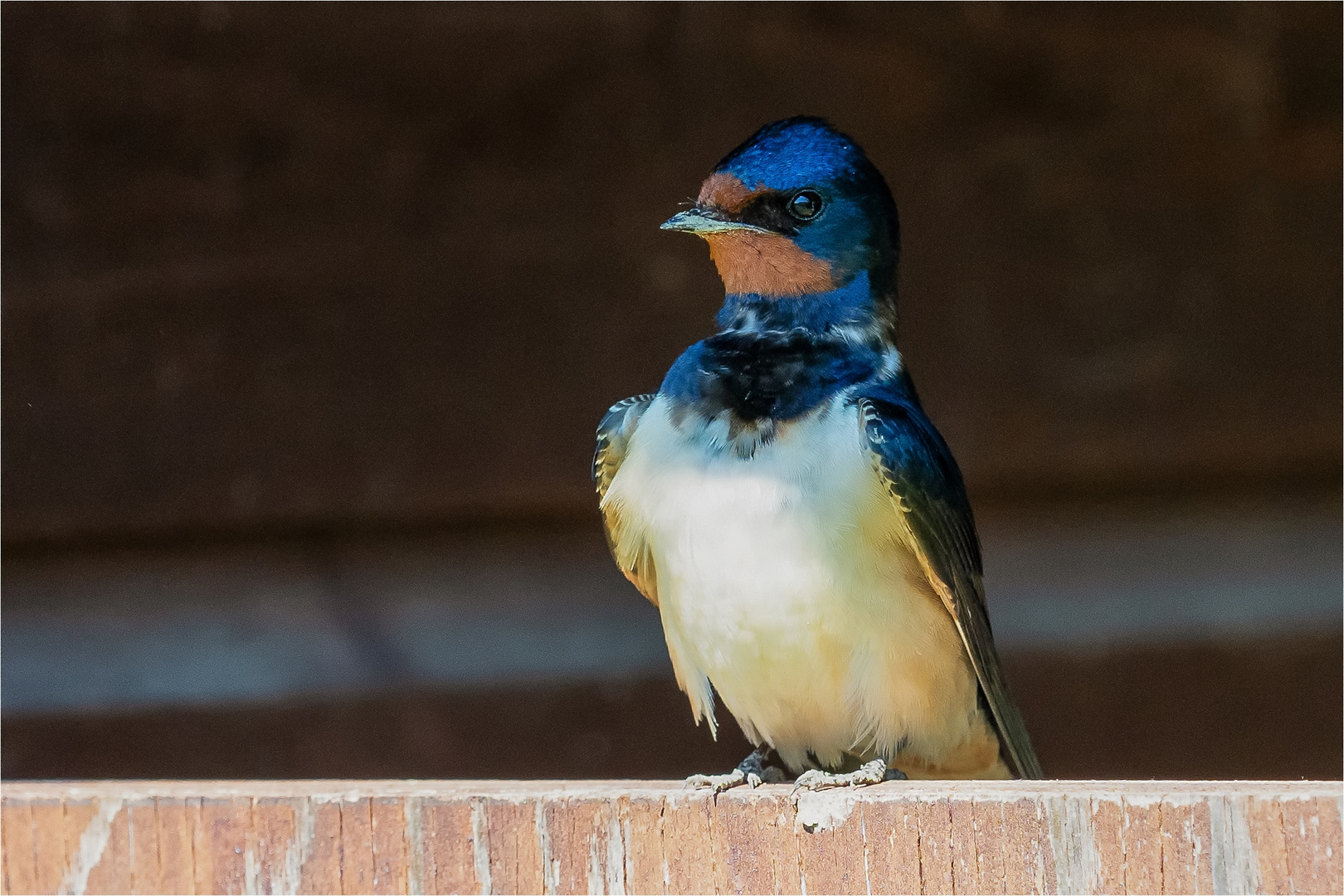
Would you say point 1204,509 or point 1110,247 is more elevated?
point 1110,247

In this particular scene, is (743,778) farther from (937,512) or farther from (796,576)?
(937,512)

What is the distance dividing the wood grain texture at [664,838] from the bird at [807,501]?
0.20 meters

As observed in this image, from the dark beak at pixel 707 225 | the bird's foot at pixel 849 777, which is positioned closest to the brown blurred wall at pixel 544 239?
the dark beak at pixel 707 225

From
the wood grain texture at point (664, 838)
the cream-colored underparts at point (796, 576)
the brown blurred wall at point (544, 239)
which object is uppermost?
the brown blurred wall at point (544, 239)

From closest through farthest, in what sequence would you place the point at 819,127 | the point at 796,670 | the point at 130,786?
the point at 130,786
the point at 796,670
the point at 819,127

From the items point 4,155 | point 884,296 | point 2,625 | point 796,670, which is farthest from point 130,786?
point 4,155

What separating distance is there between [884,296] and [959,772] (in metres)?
0.59

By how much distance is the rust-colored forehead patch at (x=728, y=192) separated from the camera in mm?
1577

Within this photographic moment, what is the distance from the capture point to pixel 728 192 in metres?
1.58

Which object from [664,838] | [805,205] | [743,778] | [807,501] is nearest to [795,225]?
[805,205]

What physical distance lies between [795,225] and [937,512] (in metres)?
0.36

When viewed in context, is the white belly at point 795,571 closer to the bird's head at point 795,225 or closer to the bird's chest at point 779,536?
the bird's chest at point 779,536

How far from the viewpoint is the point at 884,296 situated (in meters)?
1.65

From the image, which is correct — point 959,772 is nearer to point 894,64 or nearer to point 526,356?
point 526,356
